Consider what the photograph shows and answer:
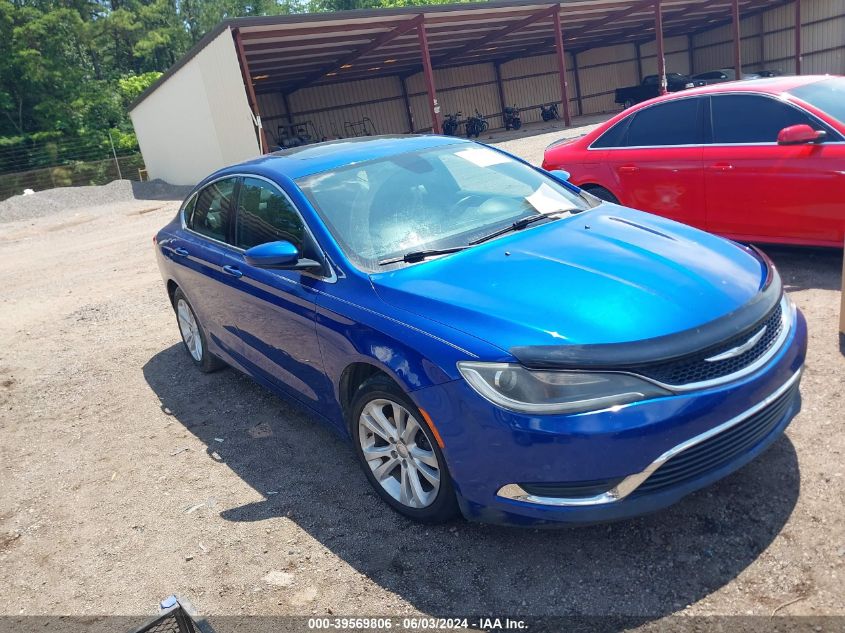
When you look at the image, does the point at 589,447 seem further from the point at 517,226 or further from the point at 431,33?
the point at 431,33

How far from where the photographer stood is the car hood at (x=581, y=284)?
268 cm

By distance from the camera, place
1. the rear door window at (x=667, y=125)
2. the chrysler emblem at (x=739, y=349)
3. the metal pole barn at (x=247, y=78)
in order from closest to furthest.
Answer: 1. the chrysler emblem at (x=739, y=349)
2. the rear door window at (x=667, y=125)
3. the metal pole barn at (x=247, y=78)

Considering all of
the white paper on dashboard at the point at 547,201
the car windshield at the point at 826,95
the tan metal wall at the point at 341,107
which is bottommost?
the white paper on dashboard at the point at 547,201

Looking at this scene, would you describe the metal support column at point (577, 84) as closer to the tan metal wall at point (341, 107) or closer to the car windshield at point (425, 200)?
the tan metal wall at point (341, 107)

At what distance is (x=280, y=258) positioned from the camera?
3480mm

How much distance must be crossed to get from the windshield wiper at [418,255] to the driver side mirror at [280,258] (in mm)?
372

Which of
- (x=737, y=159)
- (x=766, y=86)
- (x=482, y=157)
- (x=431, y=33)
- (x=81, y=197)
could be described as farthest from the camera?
(x=81, y=197)

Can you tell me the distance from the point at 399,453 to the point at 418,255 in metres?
0.94

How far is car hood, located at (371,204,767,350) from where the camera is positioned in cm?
268

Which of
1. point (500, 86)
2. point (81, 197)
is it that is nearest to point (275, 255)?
point (81, 197)

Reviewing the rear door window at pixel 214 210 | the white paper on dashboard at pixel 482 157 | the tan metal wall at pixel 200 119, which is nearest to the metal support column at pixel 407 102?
the tan metal wall at pixel 200 119

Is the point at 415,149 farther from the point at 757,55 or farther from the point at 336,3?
the point at 336,3

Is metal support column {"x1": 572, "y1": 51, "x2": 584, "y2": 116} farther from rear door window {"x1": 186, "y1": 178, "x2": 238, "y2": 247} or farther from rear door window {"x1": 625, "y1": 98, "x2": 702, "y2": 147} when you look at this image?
rear door window {"x1": 186, "y1": 178, "x2": 238, "y2": 247}

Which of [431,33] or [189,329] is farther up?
[431,33]
